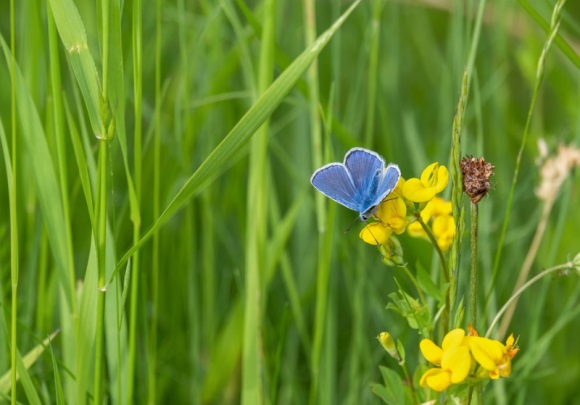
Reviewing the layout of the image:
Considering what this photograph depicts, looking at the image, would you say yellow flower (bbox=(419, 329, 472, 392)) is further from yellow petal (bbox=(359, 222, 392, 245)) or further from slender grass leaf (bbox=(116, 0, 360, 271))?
slender grass leaf (bbox=(116, 0, 360, 271))

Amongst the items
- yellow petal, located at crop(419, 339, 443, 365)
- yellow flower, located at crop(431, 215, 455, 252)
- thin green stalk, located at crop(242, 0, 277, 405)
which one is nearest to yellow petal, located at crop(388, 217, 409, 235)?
yellow petal, located at crop(419, 339, 443, 365)

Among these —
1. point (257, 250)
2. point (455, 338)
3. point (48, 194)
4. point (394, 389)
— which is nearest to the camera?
point (455, 338)

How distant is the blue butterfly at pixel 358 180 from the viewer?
86 centimetres

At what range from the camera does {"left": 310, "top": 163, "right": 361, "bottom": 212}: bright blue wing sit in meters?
0.85

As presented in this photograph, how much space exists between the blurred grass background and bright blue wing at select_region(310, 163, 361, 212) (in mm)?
221

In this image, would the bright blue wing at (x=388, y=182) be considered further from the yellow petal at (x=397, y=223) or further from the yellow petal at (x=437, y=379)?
the yellow petal at (x=437, y=379)

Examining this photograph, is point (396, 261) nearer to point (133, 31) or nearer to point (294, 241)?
point (133, 31)

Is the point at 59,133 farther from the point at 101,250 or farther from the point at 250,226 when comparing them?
the point at 250,226

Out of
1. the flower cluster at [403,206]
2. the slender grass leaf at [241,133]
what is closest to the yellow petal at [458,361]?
the flower cluster at [403,206]

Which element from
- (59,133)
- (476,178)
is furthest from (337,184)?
(59,133)

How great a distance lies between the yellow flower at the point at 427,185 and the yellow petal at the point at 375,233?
40 mm

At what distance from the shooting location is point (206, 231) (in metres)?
1.71

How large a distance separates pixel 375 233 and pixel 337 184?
74 mm

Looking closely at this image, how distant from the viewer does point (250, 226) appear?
1327mm
